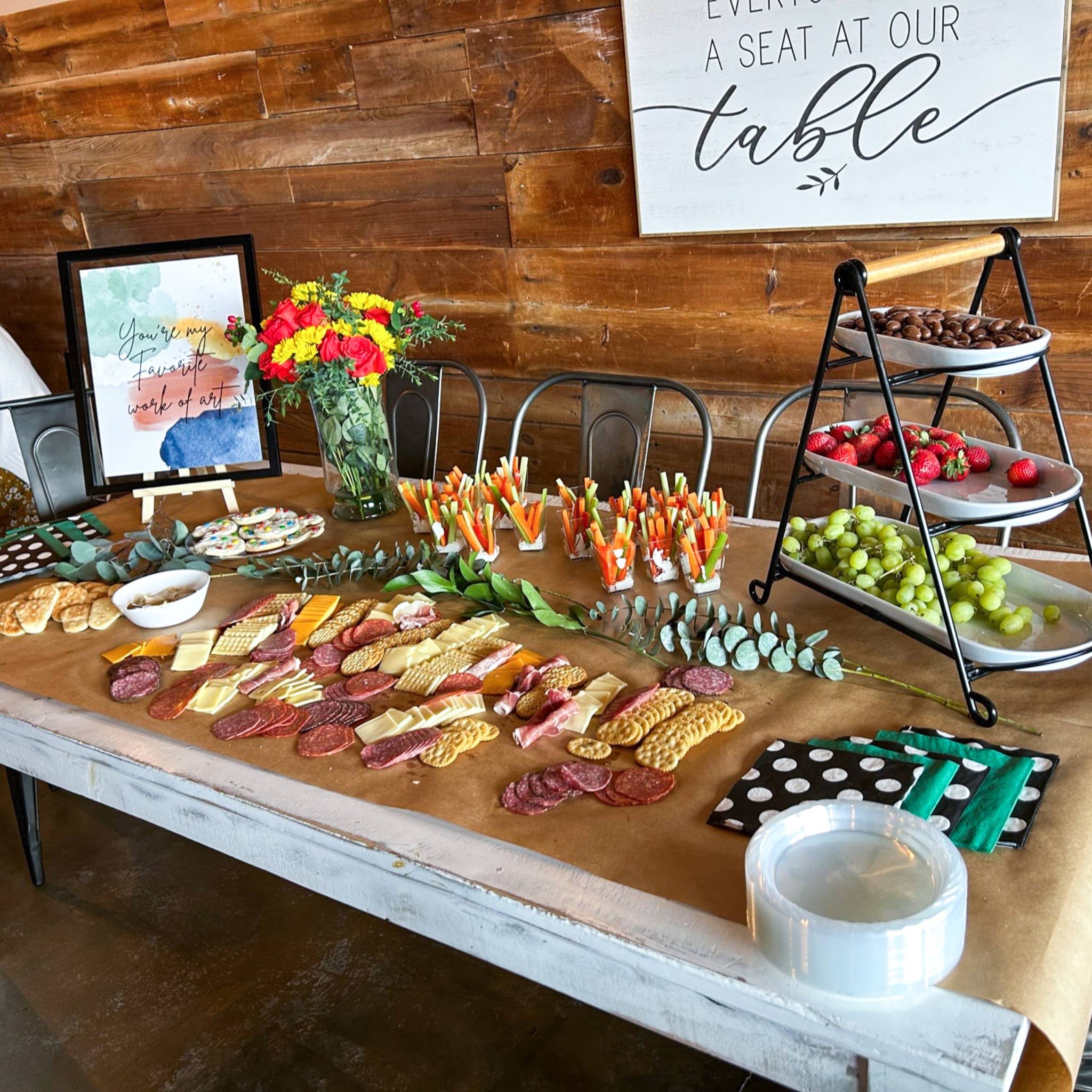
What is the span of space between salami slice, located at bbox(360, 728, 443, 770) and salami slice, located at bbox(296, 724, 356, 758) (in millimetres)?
36

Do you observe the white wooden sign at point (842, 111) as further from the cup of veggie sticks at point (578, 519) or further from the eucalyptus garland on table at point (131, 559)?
the eucalyptus garland on table at point (131, 559)

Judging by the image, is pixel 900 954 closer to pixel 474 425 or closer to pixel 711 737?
pixel 711 737

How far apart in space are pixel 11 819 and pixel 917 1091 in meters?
2.37

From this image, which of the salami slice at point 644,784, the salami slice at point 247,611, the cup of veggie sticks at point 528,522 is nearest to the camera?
the salami slice at point 644,784

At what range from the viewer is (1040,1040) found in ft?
2.48

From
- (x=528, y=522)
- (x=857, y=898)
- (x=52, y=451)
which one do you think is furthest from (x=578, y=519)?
(x=52, y=451)

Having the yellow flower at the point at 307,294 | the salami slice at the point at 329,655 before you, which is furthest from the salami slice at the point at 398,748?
the yellow flower at the point at 307,294

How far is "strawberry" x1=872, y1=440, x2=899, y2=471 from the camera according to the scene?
1312mm

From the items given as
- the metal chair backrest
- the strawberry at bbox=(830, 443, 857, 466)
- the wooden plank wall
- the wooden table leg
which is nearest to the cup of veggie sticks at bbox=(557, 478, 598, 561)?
the strawberry at bbox=(830, 443, 857, 466)

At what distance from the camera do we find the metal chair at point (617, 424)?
7.28 ft

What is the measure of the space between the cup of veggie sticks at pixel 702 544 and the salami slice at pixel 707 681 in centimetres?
27

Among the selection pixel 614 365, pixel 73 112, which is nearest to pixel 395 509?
pixel 614 365

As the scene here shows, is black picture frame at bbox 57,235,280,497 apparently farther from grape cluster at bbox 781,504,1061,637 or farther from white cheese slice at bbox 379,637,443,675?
grape cluster at bbox 781,504,1061,637

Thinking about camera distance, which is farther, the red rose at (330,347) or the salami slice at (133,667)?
the red rose at (330,347)
